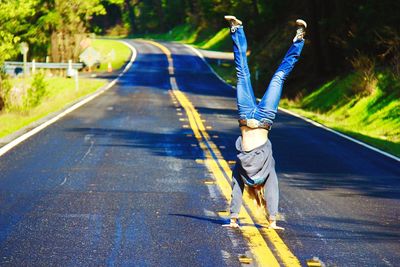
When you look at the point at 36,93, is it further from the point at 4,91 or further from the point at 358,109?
the point at 358,109

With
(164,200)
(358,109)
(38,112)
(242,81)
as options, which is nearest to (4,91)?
(38,112)

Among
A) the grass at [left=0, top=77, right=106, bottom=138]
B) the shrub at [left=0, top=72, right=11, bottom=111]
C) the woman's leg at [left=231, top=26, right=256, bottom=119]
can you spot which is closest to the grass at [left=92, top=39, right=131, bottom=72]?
the grass at [left=0, top=77, right=106, bottom=138]

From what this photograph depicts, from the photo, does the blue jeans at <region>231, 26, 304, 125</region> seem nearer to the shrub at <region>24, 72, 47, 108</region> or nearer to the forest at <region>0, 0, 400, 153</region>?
the forest at <region>0, 0, 400, 153</region>

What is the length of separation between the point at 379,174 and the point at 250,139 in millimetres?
5660

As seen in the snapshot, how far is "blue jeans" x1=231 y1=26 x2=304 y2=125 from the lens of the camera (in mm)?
8039

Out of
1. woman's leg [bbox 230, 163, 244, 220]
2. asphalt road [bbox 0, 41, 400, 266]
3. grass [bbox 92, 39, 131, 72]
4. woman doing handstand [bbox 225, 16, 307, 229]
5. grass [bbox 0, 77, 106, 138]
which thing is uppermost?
woman doing handstand [bbox 225, 16, 307, 229]

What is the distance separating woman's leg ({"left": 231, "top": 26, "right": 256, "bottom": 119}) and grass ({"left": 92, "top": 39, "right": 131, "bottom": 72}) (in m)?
54.6

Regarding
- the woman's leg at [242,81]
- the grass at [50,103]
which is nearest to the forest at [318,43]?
the grass at [50,103]

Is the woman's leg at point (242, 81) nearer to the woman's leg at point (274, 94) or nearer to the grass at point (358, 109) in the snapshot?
the woman's leg at point (274, 94)

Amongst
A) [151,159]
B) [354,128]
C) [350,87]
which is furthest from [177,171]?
[350,87]

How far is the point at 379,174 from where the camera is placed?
519 inches

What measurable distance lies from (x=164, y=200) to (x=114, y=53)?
6970 centimetres

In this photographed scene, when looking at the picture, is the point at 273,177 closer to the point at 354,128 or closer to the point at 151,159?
the point at 151,159

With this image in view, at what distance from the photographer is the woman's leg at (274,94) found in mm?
8031
